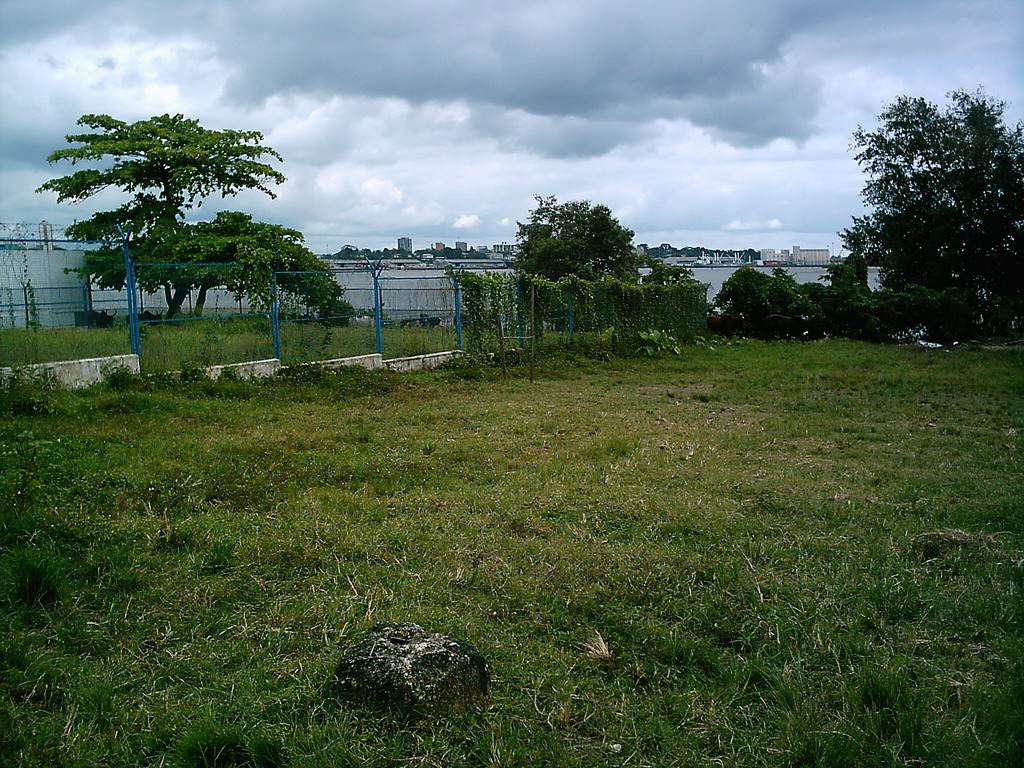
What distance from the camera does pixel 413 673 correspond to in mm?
3131

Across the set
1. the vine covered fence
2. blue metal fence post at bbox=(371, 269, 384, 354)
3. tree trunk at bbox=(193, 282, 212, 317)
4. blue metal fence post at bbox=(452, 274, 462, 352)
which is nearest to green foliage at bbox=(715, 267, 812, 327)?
the vine covered fence

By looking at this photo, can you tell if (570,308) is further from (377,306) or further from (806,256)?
(806,256)

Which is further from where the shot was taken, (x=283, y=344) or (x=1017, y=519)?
(x=283, y=344)

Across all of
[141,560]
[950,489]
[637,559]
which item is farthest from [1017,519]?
[141,560]

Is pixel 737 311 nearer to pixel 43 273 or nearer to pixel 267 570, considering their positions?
pixel 43 273

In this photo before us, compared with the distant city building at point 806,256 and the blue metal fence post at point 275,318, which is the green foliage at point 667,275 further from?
the distant city building at point 806,256

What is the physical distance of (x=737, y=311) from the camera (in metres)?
25.7

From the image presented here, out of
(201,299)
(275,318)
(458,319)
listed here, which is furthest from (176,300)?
(458,319)

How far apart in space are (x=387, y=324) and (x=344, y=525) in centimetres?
1033

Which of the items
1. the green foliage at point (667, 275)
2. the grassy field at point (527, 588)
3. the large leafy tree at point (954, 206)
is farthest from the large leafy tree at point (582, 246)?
the grassy field at point (527, 588)

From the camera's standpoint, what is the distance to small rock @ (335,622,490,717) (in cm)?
308

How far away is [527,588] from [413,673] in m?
1.24

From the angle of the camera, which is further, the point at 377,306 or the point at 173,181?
the point at 173,181

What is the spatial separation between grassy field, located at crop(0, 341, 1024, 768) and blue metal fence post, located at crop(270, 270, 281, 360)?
4624 mm
